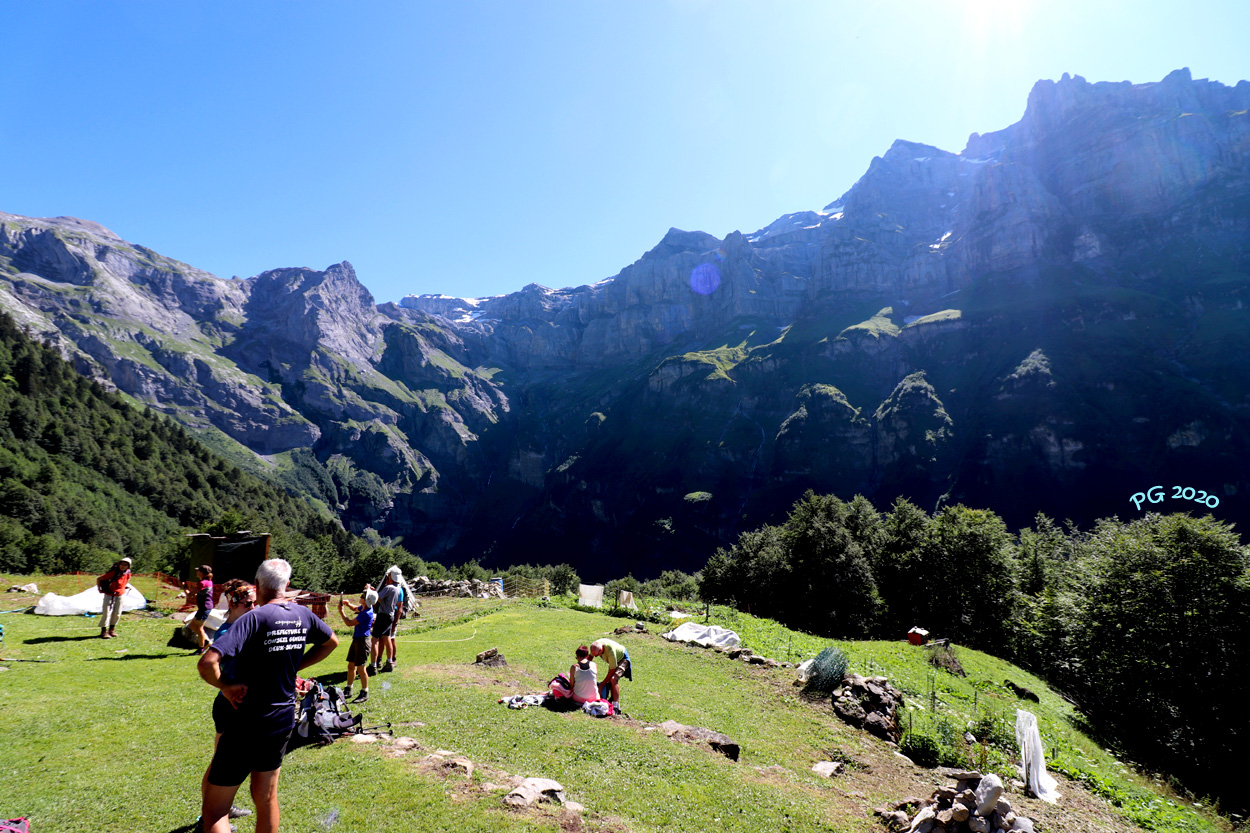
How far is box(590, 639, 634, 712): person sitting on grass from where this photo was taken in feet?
51.1

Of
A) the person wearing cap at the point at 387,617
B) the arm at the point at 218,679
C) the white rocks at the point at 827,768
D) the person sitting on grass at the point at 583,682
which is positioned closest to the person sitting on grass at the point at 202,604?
the person wearing cap at the point at 387,617

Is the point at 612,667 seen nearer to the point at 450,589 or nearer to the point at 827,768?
the point at 827,768

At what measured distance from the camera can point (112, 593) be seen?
63.9ft

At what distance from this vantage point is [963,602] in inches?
1761

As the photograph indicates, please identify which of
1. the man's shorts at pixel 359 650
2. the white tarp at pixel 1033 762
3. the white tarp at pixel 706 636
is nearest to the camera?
the man's shorts at pixel 359 650

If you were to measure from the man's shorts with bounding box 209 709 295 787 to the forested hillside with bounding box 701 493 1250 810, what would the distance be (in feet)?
110

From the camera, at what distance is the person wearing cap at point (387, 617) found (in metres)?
16.7

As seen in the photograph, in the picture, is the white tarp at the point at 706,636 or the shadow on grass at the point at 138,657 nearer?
the shadow on grass at the point at 138,657

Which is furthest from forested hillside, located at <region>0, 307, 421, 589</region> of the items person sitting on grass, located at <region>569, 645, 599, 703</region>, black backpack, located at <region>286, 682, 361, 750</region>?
black backpack, located at <region>286, 682, 361, 750</region>

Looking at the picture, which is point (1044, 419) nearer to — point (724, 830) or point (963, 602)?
point (963, 602)

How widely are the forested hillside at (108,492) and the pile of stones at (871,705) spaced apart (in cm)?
5904

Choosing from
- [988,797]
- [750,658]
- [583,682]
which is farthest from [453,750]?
[750,658]

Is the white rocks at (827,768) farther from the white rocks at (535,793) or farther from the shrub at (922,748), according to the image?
the white rocks at (535,793)

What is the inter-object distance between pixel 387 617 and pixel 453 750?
23.7 ft
